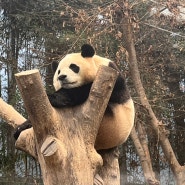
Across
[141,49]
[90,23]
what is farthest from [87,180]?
[141,49]

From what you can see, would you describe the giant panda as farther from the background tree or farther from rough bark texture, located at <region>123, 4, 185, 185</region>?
the background tree

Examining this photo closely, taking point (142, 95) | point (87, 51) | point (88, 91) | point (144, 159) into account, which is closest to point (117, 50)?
point (142, 95)

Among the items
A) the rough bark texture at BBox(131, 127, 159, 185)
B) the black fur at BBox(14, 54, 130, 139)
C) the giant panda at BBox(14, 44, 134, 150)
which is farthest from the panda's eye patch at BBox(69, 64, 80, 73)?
the rough bark texture at BBox(131, 127, 159, 185)

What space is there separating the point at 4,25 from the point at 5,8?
1.00ft

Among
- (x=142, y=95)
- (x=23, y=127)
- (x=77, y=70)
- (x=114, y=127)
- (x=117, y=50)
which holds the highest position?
(x=77, y=70)

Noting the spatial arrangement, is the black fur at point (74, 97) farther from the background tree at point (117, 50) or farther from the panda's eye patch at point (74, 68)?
the background tree at point (117, 50)

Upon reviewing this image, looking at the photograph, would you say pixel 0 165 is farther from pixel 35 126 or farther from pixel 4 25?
pixel 35 126

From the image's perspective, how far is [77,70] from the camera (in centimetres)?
272

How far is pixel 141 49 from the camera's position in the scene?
638 centimetres

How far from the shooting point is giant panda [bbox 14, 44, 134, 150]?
2.51 meters

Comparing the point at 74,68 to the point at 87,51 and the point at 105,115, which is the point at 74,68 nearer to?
the point at 87,51

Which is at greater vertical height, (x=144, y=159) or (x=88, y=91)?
(x=88, y=91)

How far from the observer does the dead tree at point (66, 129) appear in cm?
193

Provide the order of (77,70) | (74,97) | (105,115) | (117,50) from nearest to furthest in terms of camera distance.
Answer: (74,97) → (105,115) → (77,70) → (117,50)
